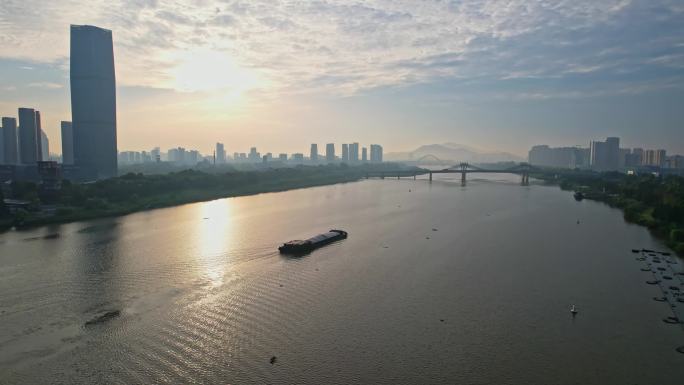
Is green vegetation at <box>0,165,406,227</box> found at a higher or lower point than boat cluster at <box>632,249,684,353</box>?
higher

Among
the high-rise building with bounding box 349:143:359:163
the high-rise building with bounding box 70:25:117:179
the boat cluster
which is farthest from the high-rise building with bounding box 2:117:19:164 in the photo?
the high-rise building with bounding box 349:143:359:163

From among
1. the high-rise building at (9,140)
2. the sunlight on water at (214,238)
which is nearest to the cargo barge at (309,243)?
the sunlight on water at (214,238)

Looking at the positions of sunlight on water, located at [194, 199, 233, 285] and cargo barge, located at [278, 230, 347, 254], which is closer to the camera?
sunlight on water, located at [194, 199, 233, 285]

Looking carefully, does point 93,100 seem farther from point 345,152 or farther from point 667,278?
point 345,152

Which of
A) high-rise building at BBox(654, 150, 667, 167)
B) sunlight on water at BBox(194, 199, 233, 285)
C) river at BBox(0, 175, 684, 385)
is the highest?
high-rise building at BBox(654, 150, 667, 167)

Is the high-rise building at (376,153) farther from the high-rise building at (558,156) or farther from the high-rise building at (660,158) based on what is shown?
the high-rise building at (660,158)

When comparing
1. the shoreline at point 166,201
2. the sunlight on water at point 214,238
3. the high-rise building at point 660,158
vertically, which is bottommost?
the sunlight on water at point 214,238

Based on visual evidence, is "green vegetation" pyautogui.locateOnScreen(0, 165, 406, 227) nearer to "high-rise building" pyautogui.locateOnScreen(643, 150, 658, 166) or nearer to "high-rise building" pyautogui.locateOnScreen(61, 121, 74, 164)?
"high-rise building" pyautogui.locateOnScreen(61, 121, 74, 164)

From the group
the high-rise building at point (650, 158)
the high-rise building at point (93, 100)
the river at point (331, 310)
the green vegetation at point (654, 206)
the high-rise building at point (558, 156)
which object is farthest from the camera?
the high-rise building at point (558, 156)
